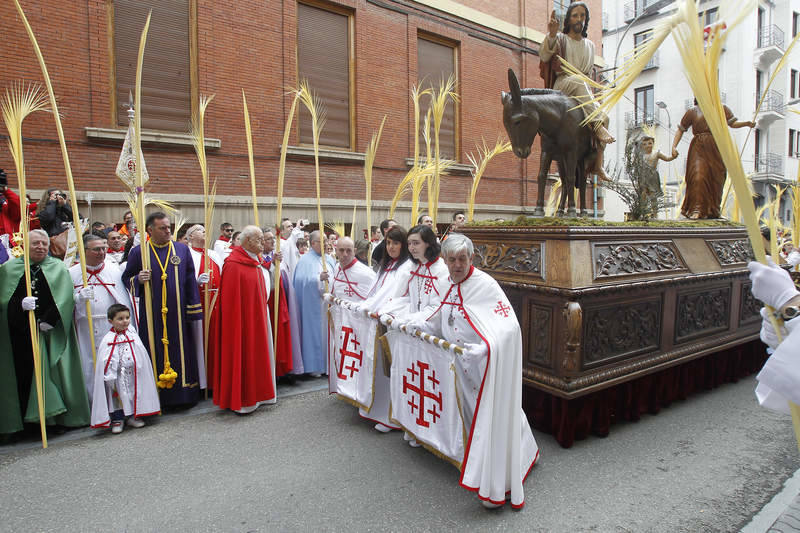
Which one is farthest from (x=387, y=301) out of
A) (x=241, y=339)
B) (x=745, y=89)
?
(x=745, y=89)

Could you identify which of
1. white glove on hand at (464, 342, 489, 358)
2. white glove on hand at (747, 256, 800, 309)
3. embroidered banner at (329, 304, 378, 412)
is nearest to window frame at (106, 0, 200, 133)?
embroidered banner at (329, 304, 378, 412)

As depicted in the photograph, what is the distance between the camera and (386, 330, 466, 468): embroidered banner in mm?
3293

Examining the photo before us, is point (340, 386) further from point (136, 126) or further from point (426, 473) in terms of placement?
point (136, 126)

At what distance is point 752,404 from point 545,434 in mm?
2472

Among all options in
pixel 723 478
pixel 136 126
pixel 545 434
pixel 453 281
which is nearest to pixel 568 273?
pixel 453 281

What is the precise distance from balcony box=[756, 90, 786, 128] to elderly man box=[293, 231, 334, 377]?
1020 inches

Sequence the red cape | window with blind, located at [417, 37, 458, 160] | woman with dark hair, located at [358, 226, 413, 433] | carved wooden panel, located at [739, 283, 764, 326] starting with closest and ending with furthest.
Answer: woman with dark hair, located at [358, 226, 413, 433] < the red cape < carved wooden panel, located at [739, 283, 764, 326] < window with blind, located at [417, 37, 458, 160]

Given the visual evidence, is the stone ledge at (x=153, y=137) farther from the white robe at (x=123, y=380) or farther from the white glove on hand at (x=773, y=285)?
the white glove on hand at (x=773, y=285)

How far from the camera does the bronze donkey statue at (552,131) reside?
4.43m

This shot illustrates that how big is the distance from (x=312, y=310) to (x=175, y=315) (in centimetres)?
167

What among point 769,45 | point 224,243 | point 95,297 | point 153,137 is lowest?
point 95,297

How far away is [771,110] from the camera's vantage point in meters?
22.7

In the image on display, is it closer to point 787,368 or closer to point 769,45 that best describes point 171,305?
point 787,368

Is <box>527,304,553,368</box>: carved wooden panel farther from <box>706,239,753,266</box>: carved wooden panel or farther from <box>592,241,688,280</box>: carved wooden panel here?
<box>706,239,753,266</box>: carved wooden panel
